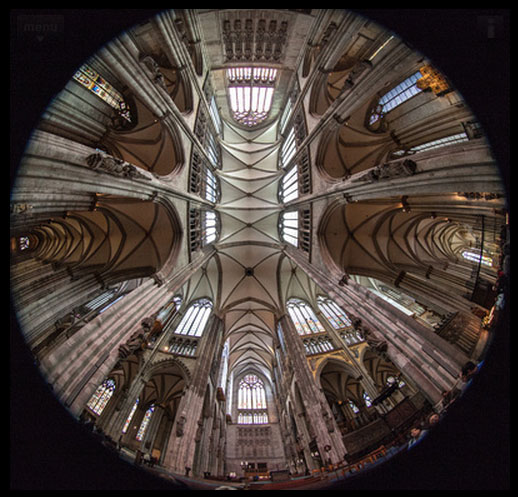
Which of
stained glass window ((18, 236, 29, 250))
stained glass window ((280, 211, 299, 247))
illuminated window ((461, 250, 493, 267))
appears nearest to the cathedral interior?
illuminated window ((461, 250, 493, 267))

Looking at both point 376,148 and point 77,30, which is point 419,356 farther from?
point 376,148

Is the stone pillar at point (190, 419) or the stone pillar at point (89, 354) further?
the stone pillar at point (190, 419)

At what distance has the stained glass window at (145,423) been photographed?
13589mm

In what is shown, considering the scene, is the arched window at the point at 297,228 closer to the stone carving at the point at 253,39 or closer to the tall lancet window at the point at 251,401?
the stone carving at the point at 253,39

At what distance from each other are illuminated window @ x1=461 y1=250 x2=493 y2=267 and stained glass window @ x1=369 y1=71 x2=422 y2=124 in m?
9.07

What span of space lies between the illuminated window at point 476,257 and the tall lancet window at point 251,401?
64.7 ft

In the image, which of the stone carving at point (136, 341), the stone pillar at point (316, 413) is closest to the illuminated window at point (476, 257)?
the stone pillar at point (316, 413)

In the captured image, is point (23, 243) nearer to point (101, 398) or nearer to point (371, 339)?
point (101, 398)

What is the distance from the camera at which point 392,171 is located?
6.81m

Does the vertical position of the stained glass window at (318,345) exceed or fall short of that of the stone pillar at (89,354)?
it falls short

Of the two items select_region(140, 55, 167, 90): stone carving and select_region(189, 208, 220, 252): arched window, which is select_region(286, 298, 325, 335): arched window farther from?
select_region(140, 55, 167, 90): stone carving

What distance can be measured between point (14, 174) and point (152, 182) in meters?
5.79

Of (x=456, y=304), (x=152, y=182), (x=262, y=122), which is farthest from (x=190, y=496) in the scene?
(x=262, y=122)

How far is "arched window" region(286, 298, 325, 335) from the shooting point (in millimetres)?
17156
